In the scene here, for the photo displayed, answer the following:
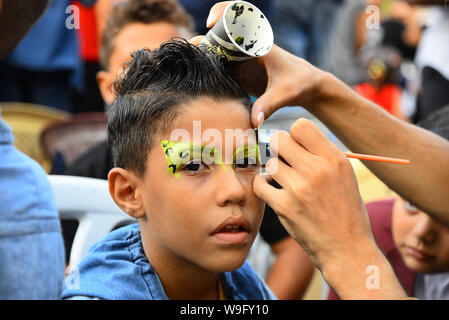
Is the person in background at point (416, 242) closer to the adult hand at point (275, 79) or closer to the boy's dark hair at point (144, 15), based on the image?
the adult hand at point (275, 79)

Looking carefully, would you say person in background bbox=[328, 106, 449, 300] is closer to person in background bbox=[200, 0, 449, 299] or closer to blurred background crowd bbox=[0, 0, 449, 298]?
blurred background crowd bbox=[0, 0, 449, 298]

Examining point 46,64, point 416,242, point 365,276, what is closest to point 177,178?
point 365,276

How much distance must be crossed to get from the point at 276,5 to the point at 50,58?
1.38 metres

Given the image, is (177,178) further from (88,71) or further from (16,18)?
(88,71)

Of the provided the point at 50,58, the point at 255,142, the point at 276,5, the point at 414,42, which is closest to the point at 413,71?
the point at 414,42

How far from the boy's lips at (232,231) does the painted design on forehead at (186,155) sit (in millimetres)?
106

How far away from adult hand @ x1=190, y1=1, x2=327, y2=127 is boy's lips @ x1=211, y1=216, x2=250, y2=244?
206mm

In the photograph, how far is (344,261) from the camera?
1.01m

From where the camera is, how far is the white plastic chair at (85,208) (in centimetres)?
157

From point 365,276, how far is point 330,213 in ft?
Result: 0.40

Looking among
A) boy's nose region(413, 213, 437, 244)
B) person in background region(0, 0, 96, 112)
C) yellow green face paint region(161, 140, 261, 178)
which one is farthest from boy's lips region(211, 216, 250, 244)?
person in background region(0, 0, 96, 112)

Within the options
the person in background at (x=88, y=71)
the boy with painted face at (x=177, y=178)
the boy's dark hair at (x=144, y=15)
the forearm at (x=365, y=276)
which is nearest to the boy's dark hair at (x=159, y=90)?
the boy with painted face at (x=177, y=178)

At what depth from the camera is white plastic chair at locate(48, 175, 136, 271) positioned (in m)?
1.57

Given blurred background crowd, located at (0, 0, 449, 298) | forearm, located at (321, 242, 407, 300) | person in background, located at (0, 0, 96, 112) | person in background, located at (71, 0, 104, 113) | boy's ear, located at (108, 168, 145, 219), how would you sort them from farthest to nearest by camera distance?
person in background, located at (71, 0, 104, 113)
person in background, located at (0, 0, 96, 112)
blurred background crowd, located at (0, 0, 449, 298)
boy's ear, located at (108, 168, 145, 219)
forearm, located at (321, 242, 407, 300)
